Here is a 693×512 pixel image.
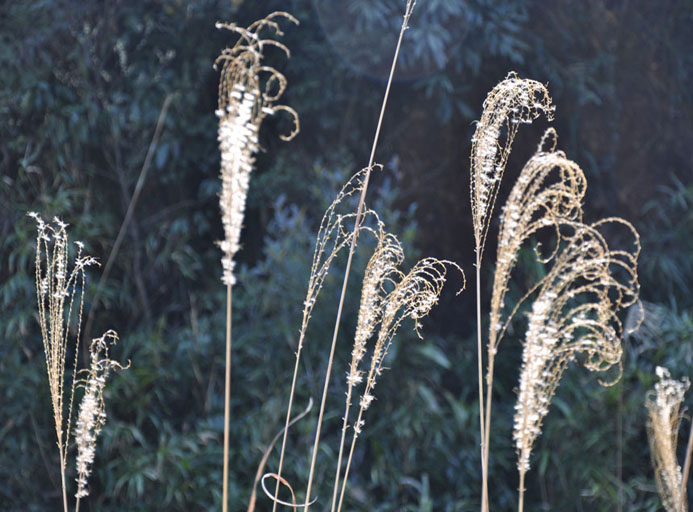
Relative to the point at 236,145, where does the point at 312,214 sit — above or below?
above

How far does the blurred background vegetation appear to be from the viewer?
247cm

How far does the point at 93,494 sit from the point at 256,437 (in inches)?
25.5

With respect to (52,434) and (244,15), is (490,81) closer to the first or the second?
(244,15)

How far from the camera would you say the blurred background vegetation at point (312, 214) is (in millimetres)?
2475

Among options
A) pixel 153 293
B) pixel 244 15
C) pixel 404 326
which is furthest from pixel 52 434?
pixel 244 15

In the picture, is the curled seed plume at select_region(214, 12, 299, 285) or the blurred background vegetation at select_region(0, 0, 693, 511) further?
the blurred background vegetation at select_region(0, 0, 693, 511)

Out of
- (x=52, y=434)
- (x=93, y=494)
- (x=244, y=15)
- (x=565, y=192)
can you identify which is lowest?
(x=93, y=494)

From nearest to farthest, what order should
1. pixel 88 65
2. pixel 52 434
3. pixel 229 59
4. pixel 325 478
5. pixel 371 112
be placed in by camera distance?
pixel 229 59
pixel 325 478
pixel 52 434
pixel 88 65
pixel 371 112

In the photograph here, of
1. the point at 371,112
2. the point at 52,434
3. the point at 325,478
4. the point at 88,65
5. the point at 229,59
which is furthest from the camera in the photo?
the point at 371,112

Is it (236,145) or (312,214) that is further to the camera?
(312,214)

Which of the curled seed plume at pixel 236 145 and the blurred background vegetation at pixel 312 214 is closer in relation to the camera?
the curled seed plume at pixel 236 145

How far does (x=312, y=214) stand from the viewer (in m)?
2.91

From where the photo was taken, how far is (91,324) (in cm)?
268

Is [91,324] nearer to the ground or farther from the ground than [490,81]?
nearer to the ground
